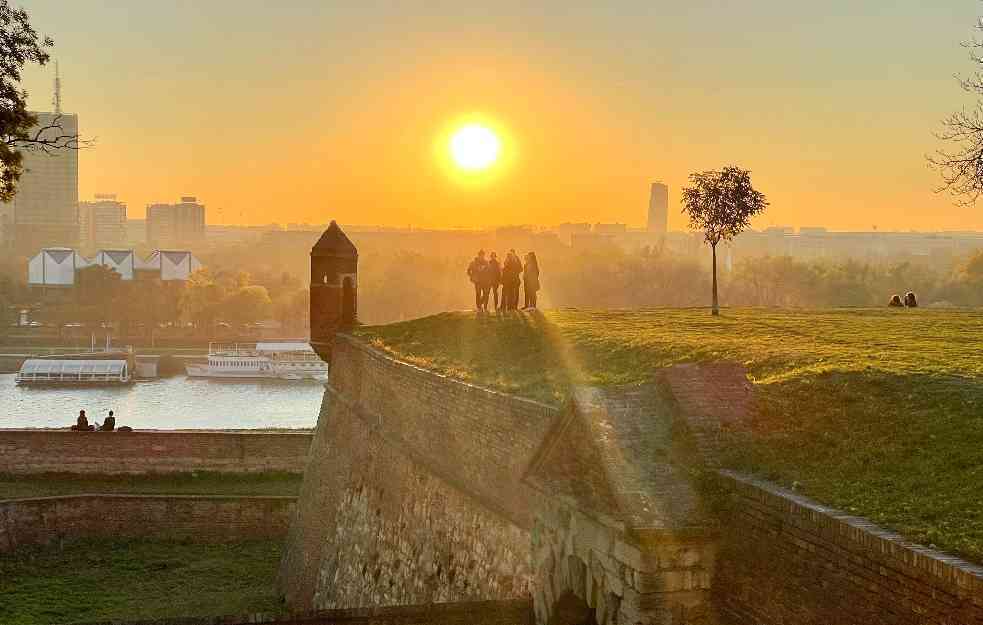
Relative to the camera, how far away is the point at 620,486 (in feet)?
21.6

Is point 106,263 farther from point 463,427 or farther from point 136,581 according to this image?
point 463,427

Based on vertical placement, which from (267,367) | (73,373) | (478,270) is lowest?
(73,373)

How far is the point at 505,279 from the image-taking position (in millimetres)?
20953

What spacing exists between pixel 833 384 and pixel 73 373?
218 feet

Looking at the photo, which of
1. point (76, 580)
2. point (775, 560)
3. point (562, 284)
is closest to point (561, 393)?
point (775, 560)

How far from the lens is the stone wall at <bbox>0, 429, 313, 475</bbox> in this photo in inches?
1047

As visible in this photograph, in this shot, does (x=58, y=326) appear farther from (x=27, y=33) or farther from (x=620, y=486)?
(x=620, y=486)

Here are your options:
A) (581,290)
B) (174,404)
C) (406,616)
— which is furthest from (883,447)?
(581,290)

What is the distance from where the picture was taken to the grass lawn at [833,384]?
609 cm

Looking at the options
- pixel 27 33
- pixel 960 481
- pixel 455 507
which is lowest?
pixel 455 507

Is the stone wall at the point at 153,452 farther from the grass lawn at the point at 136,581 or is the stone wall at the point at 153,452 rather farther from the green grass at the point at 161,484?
the grass lawn at the point at 136,581

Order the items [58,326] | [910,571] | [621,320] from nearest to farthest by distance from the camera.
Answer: [910,571]
[621,320]
[58,326]

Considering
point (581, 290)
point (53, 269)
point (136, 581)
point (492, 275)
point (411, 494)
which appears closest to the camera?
point (411, 494)

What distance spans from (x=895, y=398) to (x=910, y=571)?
112 inches
